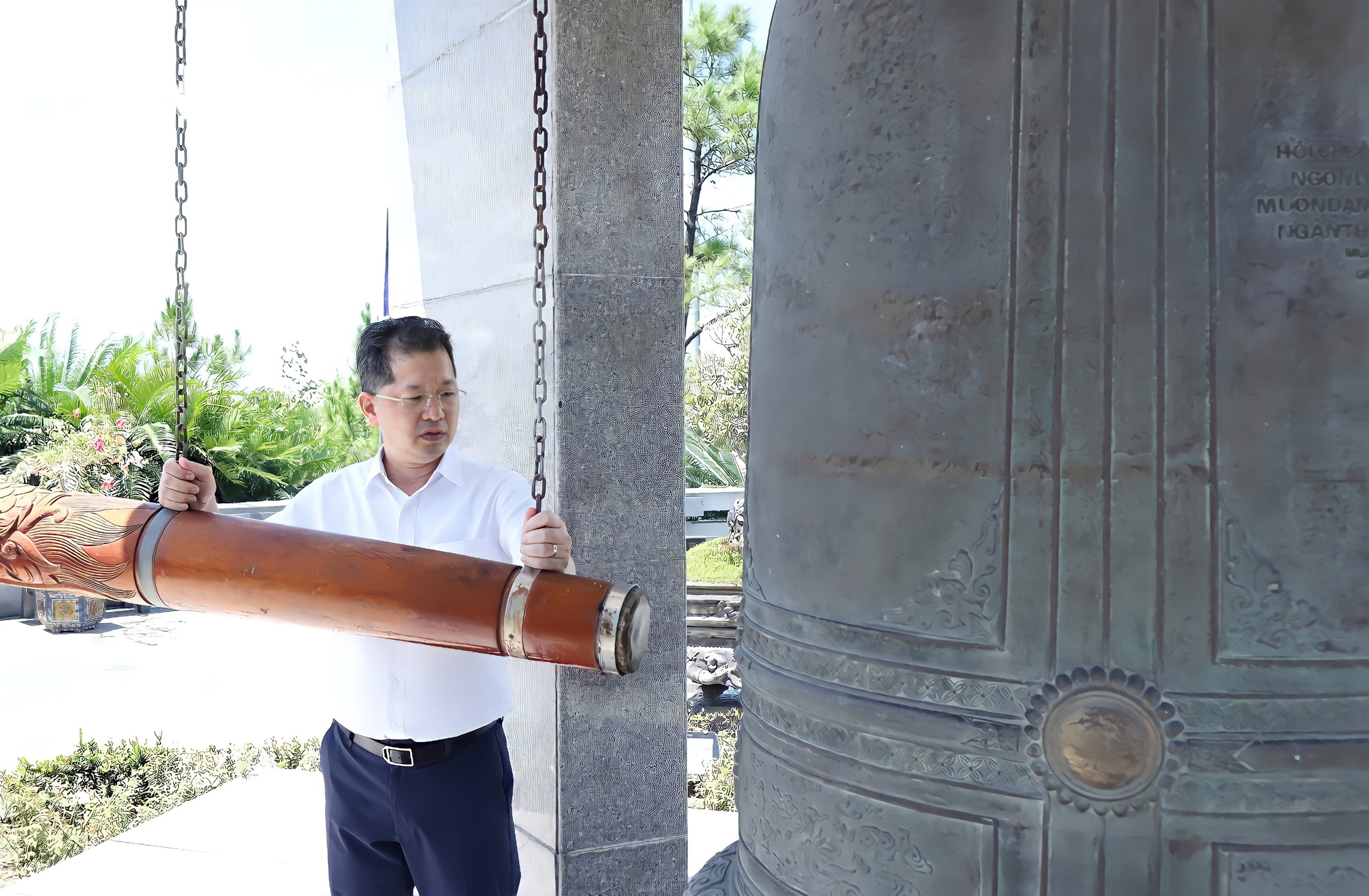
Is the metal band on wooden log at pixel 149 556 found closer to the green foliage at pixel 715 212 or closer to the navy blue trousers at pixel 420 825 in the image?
the navy blue trousers at pixel 420 825

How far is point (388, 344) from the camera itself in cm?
246

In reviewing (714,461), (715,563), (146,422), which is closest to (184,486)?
(715,563)

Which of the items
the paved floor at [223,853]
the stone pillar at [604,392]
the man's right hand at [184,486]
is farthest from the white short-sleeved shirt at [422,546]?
the paved floor at [223,853]

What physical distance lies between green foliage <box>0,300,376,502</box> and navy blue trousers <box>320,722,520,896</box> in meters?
7.86

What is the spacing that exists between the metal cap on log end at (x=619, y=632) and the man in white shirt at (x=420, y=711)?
0.76m

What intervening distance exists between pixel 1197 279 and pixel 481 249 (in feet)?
8.75

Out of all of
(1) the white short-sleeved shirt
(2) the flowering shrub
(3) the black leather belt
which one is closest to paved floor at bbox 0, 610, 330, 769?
(2) the flowering shrub

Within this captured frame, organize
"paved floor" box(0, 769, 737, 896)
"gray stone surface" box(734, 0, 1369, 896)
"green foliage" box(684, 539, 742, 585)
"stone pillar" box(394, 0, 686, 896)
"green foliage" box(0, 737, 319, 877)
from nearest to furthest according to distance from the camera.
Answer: "gray stone surface" box(734, 0, 1369, 896), "stone pillar" box(394, 0, 686, 896), "paved floor" box(0, 769, 737, 896), "green foliage" box(0, 737, 319, 877), "green foliage" box(684, 539, 742, 585)

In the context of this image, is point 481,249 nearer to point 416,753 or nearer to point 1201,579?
point 416,753

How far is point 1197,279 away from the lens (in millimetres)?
1099

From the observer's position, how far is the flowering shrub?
905cm

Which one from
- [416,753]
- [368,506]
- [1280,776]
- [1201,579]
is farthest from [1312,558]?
[368,506]

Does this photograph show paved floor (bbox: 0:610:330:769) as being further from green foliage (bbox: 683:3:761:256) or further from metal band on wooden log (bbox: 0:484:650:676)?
green foliage (bbox: 683:3:761:256)

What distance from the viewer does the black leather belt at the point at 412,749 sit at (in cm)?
238
